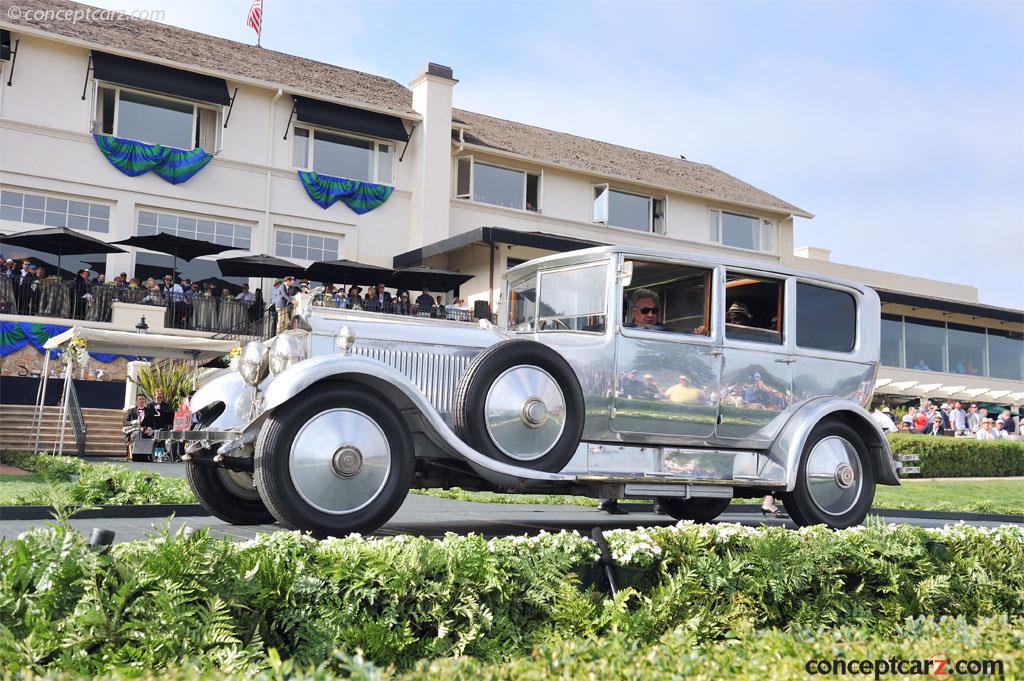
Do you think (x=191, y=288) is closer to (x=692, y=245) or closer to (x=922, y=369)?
(x=692, y=245)

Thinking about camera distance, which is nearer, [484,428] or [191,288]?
[484,428]

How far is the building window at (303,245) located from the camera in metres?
26.6

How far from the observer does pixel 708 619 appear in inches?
172

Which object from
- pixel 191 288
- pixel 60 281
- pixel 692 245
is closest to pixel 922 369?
pixel 692 245

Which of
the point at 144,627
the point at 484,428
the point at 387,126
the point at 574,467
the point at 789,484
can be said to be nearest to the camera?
the point at 144,627

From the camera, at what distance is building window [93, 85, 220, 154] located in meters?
24.9


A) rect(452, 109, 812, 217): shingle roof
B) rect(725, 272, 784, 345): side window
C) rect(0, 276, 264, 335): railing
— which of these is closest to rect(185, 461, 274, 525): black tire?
rect(725, 272, 784, 345): side window

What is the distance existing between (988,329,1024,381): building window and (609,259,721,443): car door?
3817 centimetres

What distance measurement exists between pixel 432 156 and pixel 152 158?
8.33 metres

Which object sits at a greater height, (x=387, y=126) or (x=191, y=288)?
(x=387, y=126)

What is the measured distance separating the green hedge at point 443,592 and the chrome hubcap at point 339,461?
1479 mm

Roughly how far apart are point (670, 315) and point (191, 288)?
19.2m

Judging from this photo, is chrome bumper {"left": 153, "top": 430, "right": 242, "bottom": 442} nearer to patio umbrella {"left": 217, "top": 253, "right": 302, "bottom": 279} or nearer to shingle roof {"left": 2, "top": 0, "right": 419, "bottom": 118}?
patio umbrella {"left": 217, "top": 253, "right": 302, "bottom": 279}

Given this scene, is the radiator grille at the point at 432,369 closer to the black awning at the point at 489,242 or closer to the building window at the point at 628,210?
the black awning at the point at 489,242
